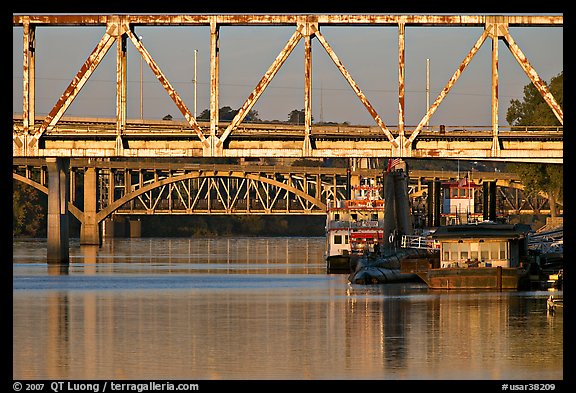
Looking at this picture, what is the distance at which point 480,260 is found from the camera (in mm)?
86188

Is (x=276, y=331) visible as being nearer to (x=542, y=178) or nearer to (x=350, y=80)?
(x=350, y=80)

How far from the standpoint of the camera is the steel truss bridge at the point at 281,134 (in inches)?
3767

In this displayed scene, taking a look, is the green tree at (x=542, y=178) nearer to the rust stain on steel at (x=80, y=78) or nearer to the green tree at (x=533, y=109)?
the green tree at (x=533, y=109)

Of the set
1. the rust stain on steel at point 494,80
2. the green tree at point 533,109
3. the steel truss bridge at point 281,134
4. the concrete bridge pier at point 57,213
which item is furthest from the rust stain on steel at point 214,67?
the green tree at point 533,109

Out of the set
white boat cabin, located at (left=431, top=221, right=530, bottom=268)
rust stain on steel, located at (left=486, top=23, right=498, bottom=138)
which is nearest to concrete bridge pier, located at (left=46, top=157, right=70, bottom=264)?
rust stain on steel, located at (left=486, top=23, right=498, bottom=138)

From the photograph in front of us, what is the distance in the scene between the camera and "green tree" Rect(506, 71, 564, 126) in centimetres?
15188

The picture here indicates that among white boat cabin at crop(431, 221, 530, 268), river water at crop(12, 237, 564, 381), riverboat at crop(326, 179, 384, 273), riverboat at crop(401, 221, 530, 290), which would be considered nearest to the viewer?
river water at crop(12, 237, 564, 381)

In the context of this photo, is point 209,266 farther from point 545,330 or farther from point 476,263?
point 545,330

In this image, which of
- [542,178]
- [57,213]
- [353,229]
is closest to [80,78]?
[57,213]

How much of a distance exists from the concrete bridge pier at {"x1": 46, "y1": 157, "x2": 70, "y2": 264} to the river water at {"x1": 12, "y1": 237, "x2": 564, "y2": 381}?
21.4 metres

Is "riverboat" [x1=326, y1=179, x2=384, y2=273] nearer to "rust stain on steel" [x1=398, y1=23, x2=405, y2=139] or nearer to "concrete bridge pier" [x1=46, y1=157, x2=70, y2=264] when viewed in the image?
"rust stain on steel" [x1=398, y1=23, x2=405, y2=139]
